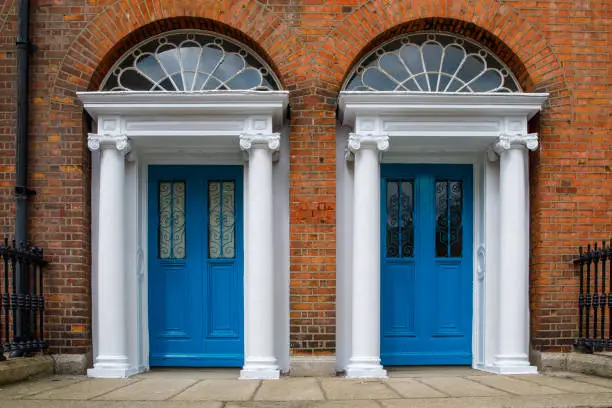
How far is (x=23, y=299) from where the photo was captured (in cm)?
581

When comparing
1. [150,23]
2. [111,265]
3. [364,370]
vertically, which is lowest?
[364,370]

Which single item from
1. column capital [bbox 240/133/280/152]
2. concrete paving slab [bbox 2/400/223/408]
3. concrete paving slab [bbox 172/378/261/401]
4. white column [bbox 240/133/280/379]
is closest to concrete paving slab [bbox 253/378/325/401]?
concrete paving slab [bbox 172/378/261/401]

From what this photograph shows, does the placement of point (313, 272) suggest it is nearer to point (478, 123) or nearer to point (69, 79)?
point (478, 123)

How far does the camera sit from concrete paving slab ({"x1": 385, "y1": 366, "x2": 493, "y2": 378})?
606cm

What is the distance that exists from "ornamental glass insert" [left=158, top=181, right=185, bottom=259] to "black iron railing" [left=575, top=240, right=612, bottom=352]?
4.51 m

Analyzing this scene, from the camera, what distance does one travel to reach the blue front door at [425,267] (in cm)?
666

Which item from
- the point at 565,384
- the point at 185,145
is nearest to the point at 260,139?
the point at 185,145

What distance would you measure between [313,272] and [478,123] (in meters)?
2.42

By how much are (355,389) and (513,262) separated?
227 cm

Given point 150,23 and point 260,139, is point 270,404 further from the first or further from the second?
point 150,23

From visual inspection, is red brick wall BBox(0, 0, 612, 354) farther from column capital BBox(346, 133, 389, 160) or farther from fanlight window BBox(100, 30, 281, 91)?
column capital BBox(346, 133, 389, 160)

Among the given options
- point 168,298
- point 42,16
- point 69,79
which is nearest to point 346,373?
point 168,298

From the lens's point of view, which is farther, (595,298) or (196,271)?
(196,271)

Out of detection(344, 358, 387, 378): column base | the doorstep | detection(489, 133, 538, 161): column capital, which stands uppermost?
detection(489, 133, 538, 161): column capital
